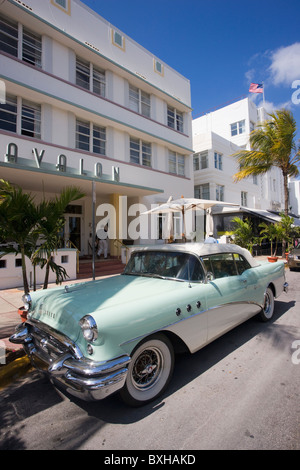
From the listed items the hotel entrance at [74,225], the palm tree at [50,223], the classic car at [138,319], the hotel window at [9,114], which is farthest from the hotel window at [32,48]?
the classic car at [138,319]

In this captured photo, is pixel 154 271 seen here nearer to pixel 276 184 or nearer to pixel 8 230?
pixel 8 230

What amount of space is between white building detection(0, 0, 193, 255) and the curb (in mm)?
5785

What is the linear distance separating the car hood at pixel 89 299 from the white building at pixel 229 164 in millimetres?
15396

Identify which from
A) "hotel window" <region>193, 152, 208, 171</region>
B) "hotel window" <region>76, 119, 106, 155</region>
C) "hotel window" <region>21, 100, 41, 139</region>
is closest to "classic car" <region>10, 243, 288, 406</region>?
"hotel window" <region>21, 100, 41, 139</region>

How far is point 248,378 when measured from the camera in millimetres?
2859

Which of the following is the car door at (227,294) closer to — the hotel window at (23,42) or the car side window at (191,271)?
the car side window at (191,271)

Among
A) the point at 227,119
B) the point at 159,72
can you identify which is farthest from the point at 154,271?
the point at 227,119

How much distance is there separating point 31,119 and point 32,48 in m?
3.03

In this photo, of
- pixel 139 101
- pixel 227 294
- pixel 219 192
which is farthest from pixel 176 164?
pixel 227 294

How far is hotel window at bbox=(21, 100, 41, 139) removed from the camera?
971cm

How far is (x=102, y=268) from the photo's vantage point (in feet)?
32.7

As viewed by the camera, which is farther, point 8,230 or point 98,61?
point 98,61

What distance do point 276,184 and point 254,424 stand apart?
3008 cm

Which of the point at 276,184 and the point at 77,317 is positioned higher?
the point at 276,184
